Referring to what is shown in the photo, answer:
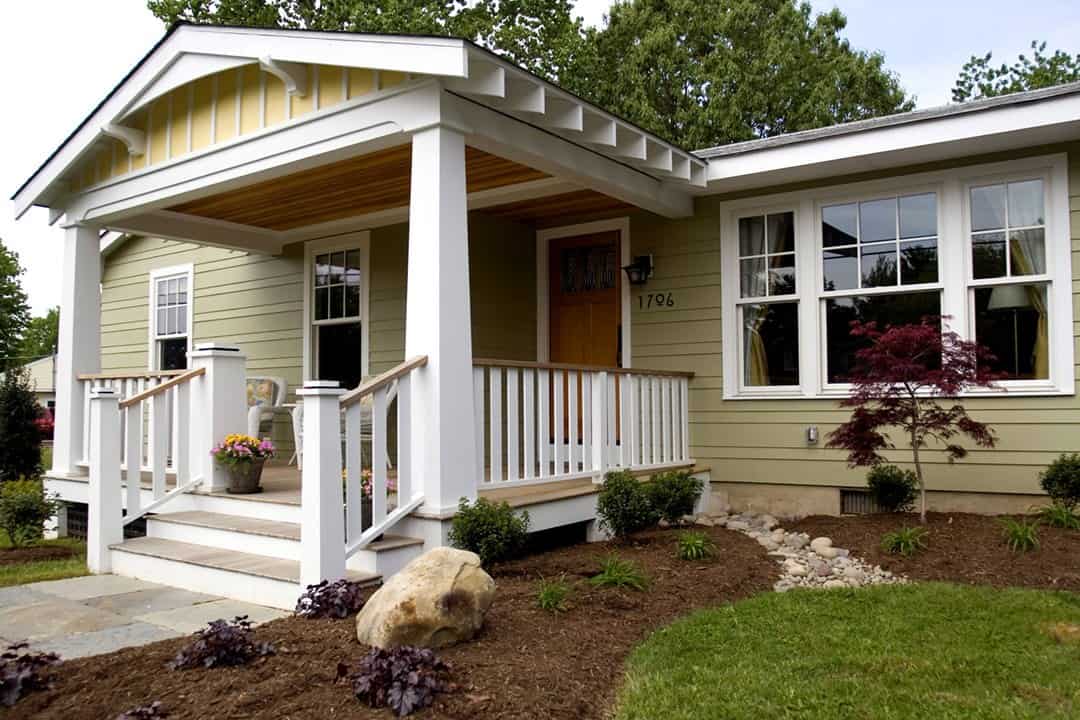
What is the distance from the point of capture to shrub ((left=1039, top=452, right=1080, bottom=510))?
5.52m

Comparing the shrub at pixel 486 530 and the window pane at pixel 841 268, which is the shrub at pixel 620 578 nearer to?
the shrub at pixel 486 530

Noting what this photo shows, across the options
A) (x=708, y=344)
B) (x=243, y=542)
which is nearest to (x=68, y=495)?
(x=243, y=542)

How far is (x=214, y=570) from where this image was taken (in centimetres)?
479

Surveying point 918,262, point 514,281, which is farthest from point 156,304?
point 918,262

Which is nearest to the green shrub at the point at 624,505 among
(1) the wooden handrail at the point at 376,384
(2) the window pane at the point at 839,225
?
(1) the wooden handrail at the point at 376,384

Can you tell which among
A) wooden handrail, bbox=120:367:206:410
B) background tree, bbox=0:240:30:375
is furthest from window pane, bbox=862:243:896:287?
background tree, bbox=0:240:30:375

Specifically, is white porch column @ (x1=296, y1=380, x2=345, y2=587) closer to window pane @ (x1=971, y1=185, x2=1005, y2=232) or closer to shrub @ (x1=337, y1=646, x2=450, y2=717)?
shrub @ (x1=337, y1=646, x2=450, y2=717)

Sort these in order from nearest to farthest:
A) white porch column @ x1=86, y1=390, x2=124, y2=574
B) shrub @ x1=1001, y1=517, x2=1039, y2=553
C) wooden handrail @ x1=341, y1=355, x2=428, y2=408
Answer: wooden handrail @ x1=341, y1=355, x2=428, y2=408, shrub @ x1=1001, y1=517, x2=1039, y2=553, white porch column @ x1=86, y1=390, x2=124, y2=574

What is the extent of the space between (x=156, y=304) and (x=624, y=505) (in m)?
7.94

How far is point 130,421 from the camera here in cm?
580

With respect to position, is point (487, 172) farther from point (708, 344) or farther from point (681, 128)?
point (681, 128)

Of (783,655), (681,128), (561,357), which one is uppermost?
(681,128)

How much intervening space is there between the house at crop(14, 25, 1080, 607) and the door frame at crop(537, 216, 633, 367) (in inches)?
1.1

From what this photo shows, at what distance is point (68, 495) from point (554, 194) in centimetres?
486
